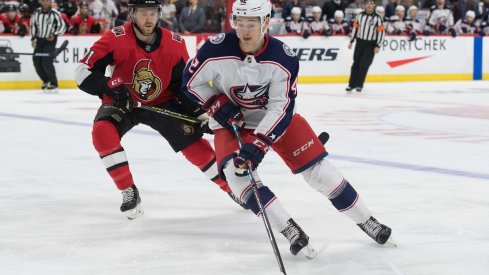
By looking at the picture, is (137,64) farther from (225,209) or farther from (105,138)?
(225,209)

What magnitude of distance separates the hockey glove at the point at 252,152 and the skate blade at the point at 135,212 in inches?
34.1

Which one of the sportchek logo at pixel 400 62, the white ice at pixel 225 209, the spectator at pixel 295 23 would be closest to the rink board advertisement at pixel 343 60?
the sportchek logo at pixel 400 62

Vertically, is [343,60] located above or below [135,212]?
below

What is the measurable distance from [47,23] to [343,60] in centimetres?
442

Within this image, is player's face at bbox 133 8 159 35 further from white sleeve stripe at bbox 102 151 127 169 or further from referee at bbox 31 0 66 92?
referee at bbox 31 0 66 92

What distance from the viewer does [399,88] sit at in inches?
481

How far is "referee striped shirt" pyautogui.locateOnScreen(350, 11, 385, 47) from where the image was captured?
11797 millimetres

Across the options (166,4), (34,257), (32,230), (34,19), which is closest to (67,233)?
(32,230)

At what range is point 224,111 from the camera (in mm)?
3146

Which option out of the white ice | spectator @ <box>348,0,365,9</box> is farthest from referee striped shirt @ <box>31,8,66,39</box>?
spectator @ <box>348,0,365,9</box>

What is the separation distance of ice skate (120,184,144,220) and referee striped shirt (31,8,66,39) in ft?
25.6

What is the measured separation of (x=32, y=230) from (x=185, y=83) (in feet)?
2.65

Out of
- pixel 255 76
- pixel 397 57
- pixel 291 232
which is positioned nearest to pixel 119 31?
pixel 255 76

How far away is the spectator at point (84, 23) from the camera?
39.4ft
